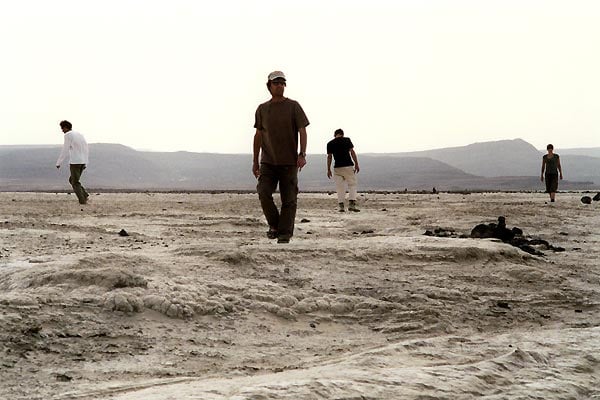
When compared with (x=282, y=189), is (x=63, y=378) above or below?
below

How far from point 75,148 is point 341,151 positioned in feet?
16.4

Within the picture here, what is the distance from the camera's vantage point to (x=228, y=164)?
97.1 meters

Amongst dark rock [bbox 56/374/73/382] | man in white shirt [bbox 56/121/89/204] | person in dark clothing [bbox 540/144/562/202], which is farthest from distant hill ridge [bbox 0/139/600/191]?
dark rock [bbox 56/374/73/382]

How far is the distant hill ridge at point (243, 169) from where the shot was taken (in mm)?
69500

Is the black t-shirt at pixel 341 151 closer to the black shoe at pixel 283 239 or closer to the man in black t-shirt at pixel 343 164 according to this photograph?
the man in black t-shirt at pixel 343 164

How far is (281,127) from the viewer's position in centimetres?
745

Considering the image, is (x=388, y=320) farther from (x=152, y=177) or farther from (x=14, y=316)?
(x=152, y=177)

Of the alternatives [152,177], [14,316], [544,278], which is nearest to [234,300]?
[14,316]

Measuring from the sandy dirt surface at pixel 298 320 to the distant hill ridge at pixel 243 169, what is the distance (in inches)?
2047

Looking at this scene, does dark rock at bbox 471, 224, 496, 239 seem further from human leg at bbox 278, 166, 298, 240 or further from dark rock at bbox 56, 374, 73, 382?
dark rock at bbox 56, 374, 73, 382

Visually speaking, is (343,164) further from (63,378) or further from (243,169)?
(243,169)

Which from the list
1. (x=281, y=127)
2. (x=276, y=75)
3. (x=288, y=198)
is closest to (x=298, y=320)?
(x=288, y=198)

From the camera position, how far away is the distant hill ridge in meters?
69.5

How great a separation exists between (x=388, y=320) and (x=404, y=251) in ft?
6.71
